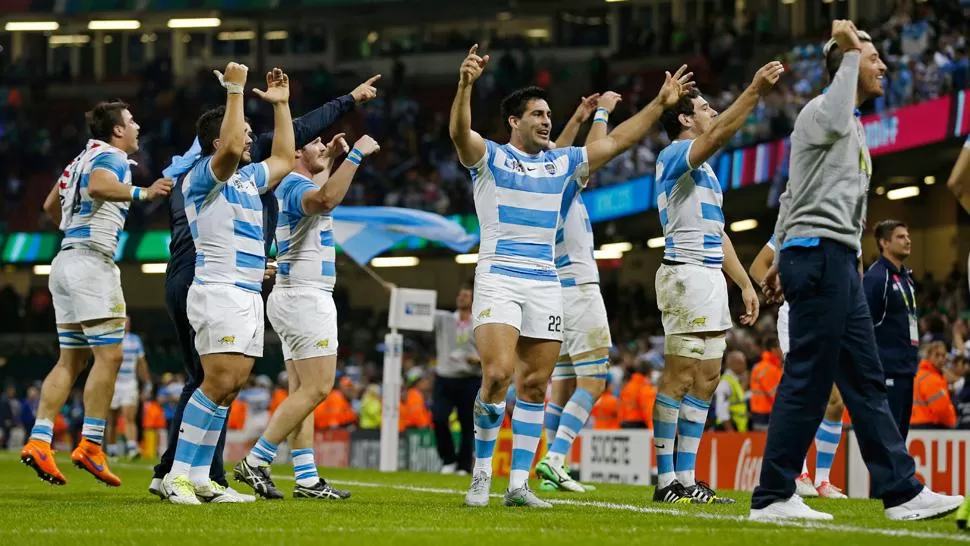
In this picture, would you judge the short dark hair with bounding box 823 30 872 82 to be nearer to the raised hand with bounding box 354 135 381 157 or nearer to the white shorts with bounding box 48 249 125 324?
the raised hand with bounding box 354 135 381 157

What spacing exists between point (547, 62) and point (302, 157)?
30.0 meters

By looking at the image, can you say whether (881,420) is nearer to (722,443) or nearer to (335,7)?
(722,443)

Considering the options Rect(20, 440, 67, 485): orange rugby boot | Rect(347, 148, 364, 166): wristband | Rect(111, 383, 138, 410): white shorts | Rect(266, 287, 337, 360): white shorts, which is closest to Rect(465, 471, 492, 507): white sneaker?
Rect(266, 287, 337, 360): white shorts

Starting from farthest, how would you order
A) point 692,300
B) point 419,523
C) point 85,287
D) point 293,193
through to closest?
point 85,287, point 293,193, point 692,300, point 419,523

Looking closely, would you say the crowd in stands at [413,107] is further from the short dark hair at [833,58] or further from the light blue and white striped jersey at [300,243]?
the short dark hair at [833,58]

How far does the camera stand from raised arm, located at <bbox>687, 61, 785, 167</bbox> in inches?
289

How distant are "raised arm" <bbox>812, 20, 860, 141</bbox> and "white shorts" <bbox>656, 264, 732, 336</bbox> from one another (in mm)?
2683

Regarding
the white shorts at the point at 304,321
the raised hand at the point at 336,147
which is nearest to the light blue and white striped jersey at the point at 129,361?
the raised hand at the point at 336,147

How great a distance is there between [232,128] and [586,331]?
3.96 metres

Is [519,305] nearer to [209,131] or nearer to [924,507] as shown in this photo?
[209,131]

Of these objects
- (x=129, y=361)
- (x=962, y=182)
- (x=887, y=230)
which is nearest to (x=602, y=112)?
(x=887, y=230)

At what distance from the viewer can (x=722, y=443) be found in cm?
1516

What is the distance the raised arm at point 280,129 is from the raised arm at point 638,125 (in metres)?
1.83

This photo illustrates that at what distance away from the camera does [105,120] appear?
9680 millimetres
